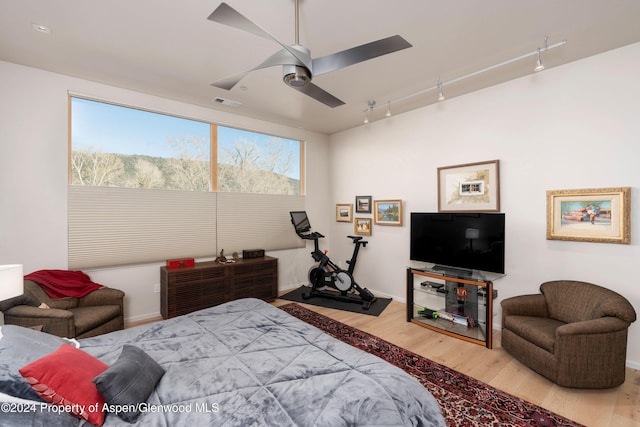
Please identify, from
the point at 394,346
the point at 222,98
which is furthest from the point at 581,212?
the point at 222,98

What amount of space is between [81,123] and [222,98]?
1.75 metres

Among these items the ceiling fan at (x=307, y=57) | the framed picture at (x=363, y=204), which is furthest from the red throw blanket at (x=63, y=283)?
the framed picture at (x=363, y=204)

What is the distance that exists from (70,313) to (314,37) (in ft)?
11.2

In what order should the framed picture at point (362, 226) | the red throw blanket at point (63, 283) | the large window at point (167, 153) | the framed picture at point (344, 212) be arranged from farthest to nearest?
1. the framed picture at point (344, 212)
2. the framed picture at point (362, 226)
3. the large window at point (167, 153)
4. the red throw blanket at point (63, 283)

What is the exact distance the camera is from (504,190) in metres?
3.44

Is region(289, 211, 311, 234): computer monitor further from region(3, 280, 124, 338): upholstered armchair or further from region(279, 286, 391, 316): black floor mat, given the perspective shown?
region(3, 280, 124, 338): upholstered armchair

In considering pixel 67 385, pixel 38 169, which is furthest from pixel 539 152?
pixel 38 169

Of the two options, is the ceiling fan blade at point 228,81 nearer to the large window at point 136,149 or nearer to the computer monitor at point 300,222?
the large window at point 136,149

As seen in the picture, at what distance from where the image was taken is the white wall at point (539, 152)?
105 inches

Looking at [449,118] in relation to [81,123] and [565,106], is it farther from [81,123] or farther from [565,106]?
[81,123]

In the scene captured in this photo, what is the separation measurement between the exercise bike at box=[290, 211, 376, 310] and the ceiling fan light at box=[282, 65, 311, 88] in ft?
9.50

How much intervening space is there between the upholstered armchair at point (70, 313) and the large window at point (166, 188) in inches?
20.5

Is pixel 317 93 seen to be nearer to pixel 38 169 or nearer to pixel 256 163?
pixel 256 163

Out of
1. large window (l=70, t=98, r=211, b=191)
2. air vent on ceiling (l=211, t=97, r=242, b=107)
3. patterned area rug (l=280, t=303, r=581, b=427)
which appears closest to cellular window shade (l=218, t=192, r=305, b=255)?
large window (l=70, t=98, r=211, b=191)
